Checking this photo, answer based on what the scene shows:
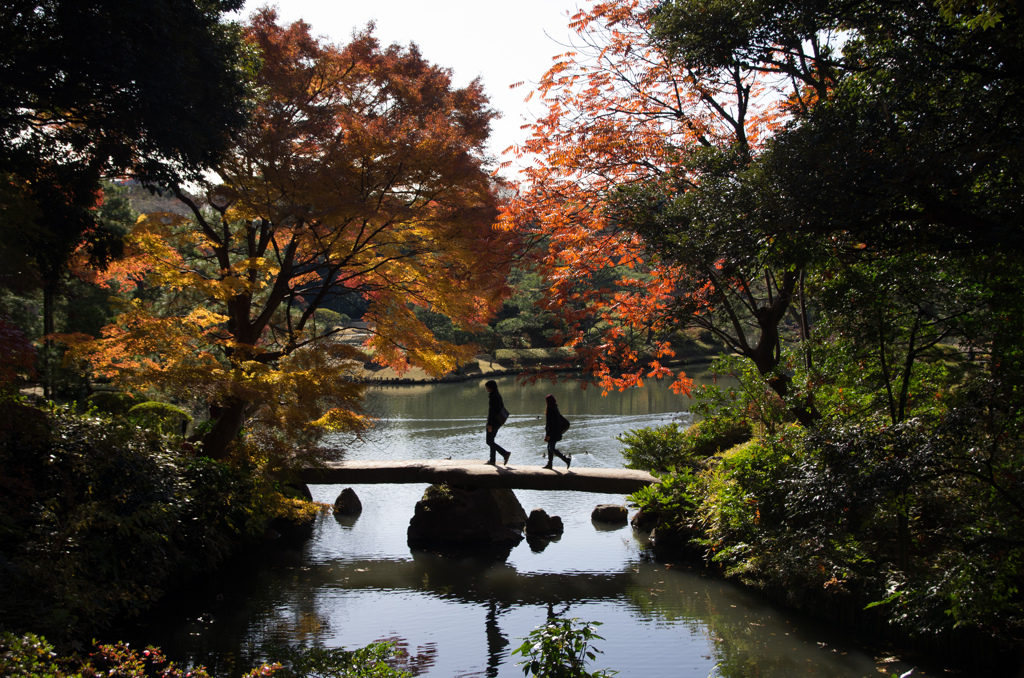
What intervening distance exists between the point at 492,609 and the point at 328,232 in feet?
17.1

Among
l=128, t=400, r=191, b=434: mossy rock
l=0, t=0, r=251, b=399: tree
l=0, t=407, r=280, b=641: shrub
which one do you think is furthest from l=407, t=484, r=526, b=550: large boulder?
l=0, t=0, r=251, b=399: tree

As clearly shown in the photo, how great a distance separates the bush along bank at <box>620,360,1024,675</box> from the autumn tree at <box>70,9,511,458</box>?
12.7 feet

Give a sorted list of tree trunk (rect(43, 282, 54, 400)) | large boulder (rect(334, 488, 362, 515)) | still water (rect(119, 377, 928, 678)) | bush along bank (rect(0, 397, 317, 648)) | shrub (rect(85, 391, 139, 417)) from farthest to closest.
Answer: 1. tree trunk (rect(43, 282, 54, 400))
2. large boulder (rect(334, 488, 362, 515))
3. shrub (rect(85, 391, 139, 417))
4. still water (rect(119, 377, 928, 678))
5. bush along bank (rect(0, 397, 317, 648))

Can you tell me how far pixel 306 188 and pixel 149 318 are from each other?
2.27m

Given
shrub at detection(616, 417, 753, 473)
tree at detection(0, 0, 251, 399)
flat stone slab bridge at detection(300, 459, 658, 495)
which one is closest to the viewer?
tree at detection(0, 0, 251, 399)

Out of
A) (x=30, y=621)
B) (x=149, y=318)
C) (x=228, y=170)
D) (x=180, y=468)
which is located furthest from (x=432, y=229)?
(x=30, y=621)

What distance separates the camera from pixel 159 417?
28.9ft

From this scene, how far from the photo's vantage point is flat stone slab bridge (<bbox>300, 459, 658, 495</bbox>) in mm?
9094

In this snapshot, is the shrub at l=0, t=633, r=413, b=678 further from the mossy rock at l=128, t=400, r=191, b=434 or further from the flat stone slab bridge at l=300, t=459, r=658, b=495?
the flat stone slab bridge at l=300, t=459, r=658, b=495

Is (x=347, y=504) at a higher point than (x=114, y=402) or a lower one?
lower

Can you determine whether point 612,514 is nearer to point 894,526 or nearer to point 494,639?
point 494,639

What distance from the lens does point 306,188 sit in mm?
7441

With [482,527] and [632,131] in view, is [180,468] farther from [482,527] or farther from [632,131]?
[632,131]

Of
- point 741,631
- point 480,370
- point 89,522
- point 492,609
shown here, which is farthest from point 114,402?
point 480,370
